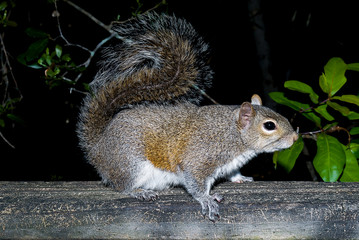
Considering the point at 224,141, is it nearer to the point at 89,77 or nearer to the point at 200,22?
the point at 89,77

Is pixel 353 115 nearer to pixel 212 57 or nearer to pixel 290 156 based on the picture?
pixel 290 156

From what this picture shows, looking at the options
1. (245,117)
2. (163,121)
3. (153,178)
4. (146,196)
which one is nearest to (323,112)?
(245,117)

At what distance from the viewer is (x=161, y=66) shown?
2.69m

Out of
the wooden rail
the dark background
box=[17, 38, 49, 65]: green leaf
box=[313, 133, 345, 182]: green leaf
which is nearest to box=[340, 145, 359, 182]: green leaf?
box=[313, 133, 345, 182]: green leaf

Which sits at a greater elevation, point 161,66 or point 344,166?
point 161,66

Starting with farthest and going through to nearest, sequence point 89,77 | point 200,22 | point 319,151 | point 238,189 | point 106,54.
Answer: point 200,22 < point 89,77 < point 106,54 < point 319,151 < point 238,189

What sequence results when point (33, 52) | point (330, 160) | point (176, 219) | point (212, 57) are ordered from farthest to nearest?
point (212, 57), point (33, 52), point (330, 160), point (176, 219)

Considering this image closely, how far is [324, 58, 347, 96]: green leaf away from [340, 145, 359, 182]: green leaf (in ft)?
1.30

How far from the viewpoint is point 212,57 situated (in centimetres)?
427

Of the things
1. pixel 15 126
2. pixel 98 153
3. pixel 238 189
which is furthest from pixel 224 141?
pixel 15 126

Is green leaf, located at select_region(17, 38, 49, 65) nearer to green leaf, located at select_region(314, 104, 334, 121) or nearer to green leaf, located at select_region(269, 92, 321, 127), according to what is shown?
green leaf, located at select_region(269, 92, 321, 127)

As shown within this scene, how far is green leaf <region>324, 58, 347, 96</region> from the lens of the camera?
2443mm

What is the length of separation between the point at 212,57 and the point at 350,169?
216 centimetres

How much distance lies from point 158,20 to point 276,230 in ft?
5.44
